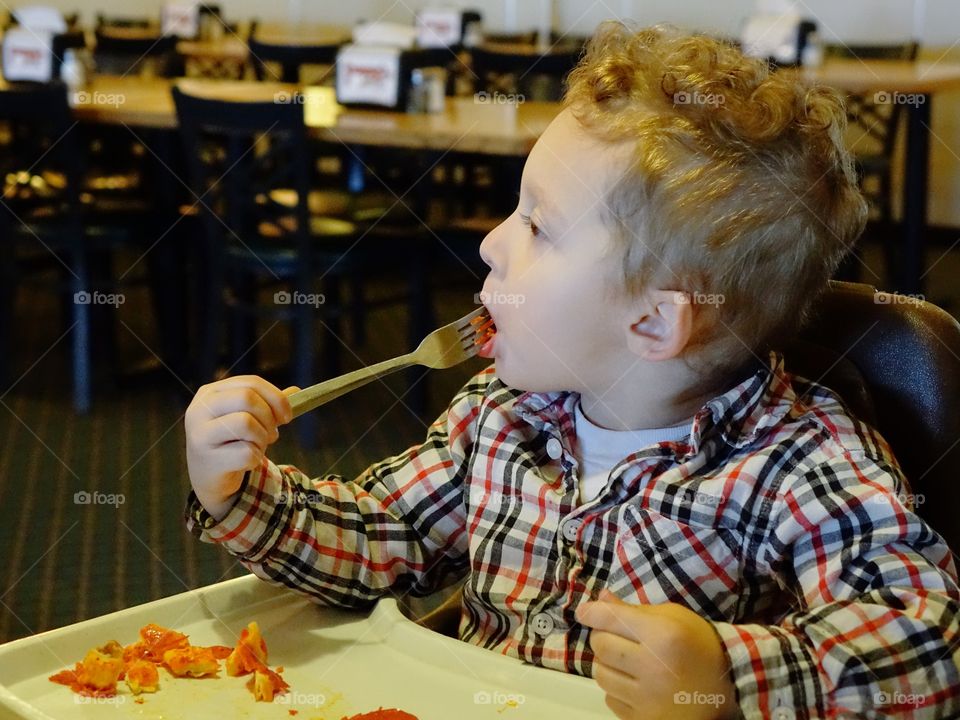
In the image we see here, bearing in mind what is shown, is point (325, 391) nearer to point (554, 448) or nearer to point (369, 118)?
point (554, 448)

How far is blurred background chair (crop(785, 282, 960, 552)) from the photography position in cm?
103

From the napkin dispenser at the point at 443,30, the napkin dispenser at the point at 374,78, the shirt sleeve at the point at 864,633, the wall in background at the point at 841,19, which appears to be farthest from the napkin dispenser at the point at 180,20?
the shirt sleeve at the point at 864,633

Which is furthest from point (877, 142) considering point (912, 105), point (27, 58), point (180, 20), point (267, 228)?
point (180, 20)

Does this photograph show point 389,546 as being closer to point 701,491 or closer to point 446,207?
point 701,491

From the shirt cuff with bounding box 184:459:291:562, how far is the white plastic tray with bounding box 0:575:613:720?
0.05 meters

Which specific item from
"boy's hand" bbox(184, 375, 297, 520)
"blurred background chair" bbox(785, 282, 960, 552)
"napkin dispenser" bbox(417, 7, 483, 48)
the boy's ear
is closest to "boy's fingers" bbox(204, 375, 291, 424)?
"boy's hand" bbox(184, 375, 297, 520)

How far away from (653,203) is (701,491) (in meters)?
0.23

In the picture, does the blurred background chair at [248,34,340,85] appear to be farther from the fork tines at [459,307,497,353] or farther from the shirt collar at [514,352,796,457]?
the shirt collar at [514,352,796,457]

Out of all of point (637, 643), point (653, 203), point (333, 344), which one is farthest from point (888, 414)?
point (333, 344)

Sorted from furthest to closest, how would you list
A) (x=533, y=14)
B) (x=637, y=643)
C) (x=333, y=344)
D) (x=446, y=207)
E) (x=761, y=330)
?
(x=533, y=14)
(x=446, y=207)
(x=333, y=344)
(x=761, y=330)
(x=637, y=643)

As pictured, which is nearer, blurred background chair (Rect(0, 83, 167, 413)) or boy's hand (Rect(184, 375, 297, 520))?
boy's hand (Rect(184, 375, 297, 520))

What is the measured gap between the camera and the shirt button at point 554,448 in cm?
109

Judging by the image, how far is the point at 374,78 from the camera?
11.3 ft

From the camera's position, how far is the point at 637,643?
Result: 0.79m
